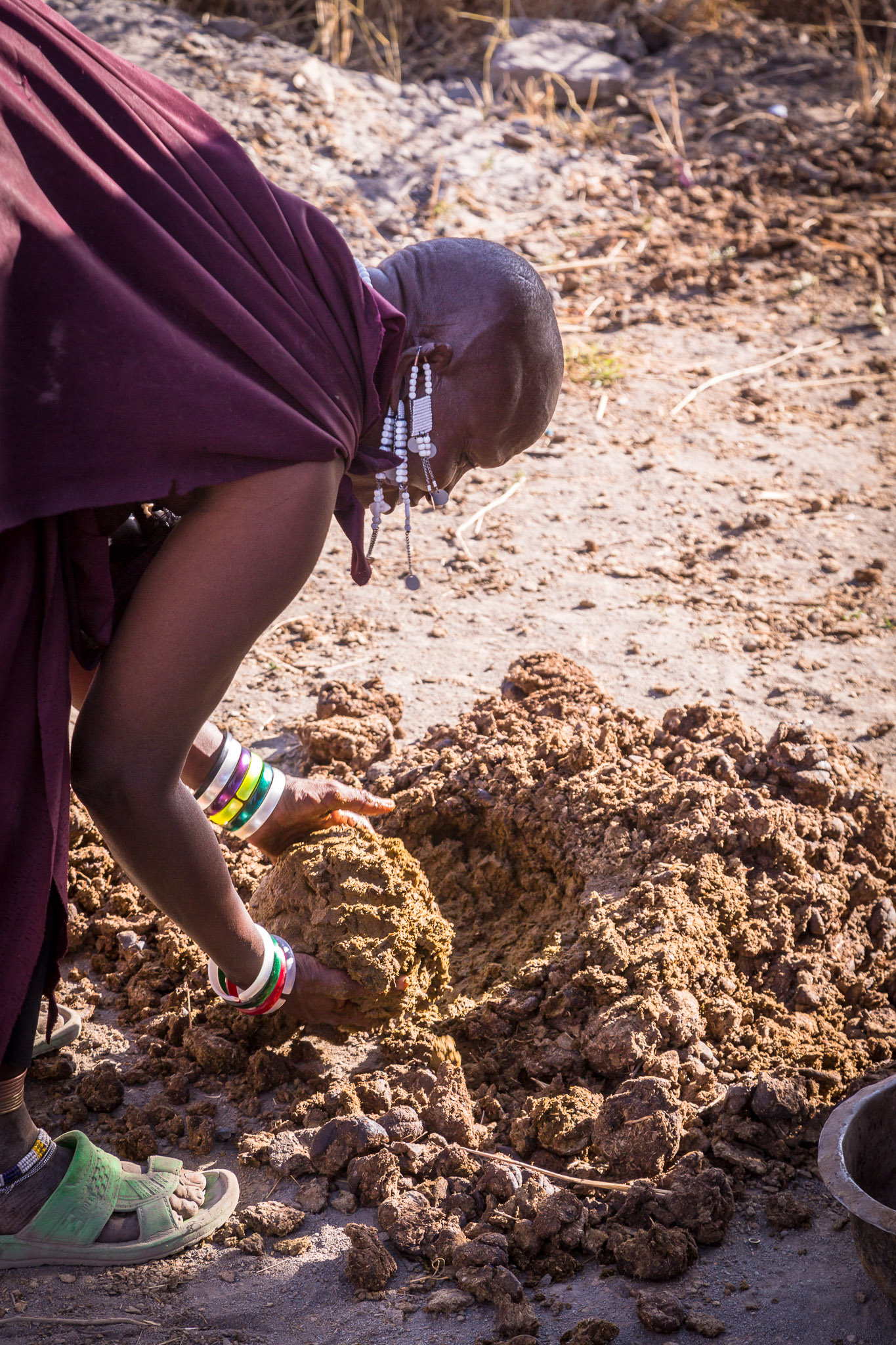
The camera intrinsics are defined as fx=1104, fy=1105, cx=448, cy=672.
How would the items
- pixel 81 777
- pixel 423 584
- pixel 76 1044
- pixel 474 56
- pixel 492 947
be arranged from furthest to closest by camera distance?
pixel 474 56, pixel 423 584, pixel 492 947, pixel 76 1044, pixel 81 777

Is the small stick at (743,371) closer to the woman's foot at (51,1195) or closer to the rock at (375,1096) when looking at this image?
the rock at (375,1096)

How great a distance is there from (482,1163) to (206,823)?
2.65 feet

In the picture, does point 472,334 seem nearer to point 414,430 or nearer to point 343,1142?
point 414,430

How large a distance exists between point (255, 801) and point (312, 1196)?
30.3 inches

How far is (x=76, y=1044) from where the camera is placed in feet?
7.45

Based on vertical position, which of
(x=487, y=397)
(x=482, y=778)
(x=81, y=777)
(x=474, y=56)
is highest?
(x=474, y=56)

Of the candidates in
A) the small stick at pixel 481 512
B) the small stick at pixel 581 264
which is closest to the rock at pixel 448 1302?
the small stick at pixel 481 512

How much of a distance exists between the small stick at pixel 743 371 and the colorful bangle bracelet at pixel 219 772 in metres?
3.73

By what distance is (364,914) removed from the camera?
223 cm

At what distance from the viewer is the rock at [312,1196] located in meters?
1.90

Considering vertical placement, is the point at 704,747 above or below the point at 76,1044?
above

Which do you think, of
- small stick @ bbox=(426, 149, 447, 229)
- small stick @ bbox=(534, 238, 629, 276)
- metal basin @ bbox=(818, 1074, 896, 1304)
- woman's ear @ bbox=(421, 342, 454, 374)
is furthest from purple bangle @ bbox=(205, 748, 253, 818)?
small stick @ bbox=(426, 149, 447, 229)

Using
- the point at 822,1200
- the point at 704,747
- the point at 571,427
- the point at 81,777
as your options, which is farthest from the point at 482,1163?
the point at 571,427

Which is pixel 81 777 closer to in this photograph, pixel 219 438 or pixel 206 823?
pixel 206 823
